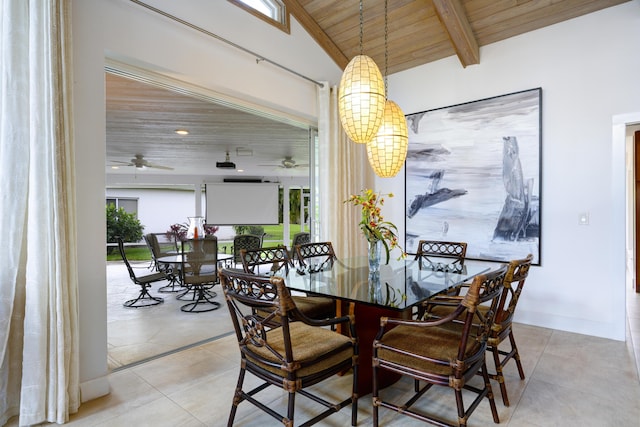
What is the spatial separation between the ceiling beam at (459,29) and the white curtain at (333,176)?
4.72ft

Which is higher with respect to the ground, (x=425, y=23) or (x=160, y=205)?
(x=425, y=23)

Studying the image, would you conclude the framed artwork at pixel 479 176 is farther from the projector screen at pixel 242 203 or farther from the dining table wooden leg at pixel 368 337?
the projector screen at pixel 242 203

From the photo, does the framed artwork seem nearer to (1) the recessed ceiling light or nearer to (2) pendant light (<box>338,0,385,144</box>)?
(2) pendant light (<box>338,0,385,144</box>)

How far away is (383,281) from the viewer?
2.41m

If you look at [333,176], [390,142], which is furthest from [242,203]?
[390,142]

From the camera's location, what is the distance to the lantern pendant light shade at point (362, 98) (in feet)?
7.58

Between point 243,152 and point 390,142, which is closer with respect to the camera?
point 390,142

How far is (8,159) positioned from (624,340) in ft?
16.3

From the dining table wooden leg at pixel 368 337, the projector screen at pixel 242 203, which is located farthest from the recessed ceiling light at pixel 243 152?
the dining table wooden leg at pixel 368 337

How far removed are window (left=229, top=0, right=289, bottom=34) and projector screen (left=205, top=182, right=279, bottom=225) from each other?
20.9 ft

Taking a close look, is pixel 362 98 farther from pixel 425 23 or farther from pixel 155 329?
pixel 155 329

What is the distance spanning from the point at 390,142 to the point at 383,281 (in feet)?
3.65

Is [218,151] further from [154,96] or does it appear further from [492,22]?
[492,22]

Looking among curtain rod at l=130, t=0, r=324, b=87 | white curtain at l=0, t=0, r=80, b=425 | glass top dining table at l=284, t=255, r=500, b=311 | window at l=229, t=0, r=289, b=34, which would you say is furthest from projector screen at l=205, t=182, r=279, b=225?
white curtain at l=0, t=0, r=80, b=425
